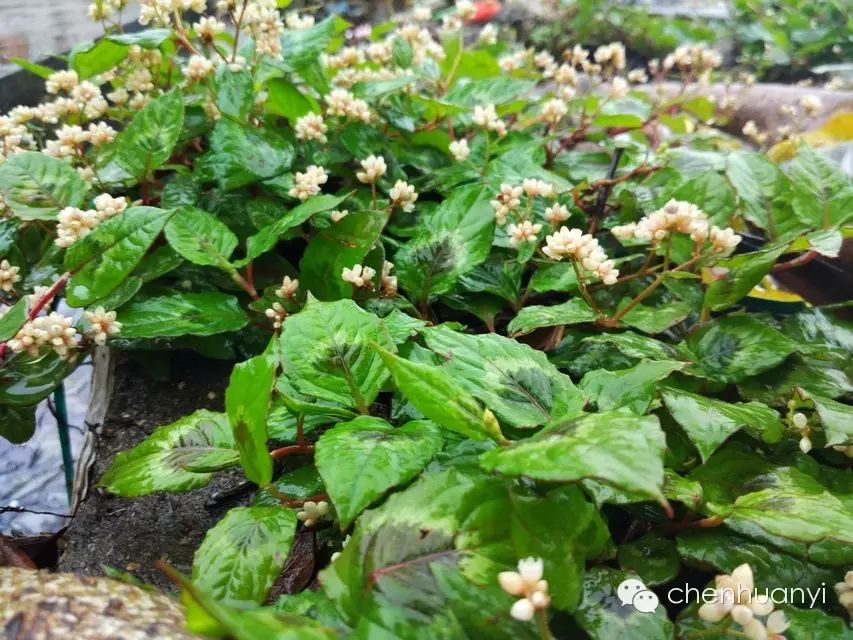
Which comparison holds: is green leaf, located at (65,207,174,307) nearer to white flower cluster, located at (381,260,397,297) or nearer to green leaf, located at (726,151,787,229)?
white flower cluster, located at (381,260,397,297)

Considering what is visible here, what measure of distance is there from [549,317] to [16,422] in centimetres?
76

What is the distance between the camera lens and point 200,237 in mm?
972

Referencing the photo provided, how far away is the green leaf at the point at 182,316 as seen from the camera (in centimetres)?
90

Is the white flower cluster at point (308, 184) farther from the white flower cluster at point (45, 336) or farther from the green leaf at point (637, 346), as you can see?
the green leaf at point (637, 346)

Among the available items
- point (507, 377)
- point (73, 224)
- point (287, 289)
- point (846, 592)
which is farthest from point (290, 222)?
point (846, 592)

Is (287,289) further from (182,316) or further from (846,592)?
(846,592)

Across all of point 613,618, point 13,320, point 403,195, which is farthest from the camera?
point 403,195

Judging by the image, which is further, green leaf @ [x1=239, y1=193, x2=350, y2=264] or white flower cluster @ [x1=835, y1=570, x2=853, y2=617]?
green leaf @ [x1=239, y1=193, x2=350, y2=264]

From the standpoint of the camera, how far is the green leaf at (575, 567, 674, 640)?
1.89ft

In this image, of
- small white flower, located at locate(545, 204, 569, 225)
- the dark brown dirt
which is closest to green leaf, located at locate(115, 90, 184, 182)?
the dark brown dirt

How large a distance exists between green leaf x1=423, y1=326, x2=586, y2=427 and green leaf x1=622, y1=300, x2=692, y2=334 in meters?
0.24

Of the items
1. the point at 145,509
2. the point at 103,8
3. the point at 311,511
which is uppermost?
the point at 103,8

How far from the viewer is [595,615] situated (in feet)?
1.94

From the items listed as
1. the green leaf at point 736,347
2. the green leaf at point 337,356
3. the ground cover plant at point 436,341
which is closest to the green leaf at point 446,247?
the ground cover plant at point 436,341
